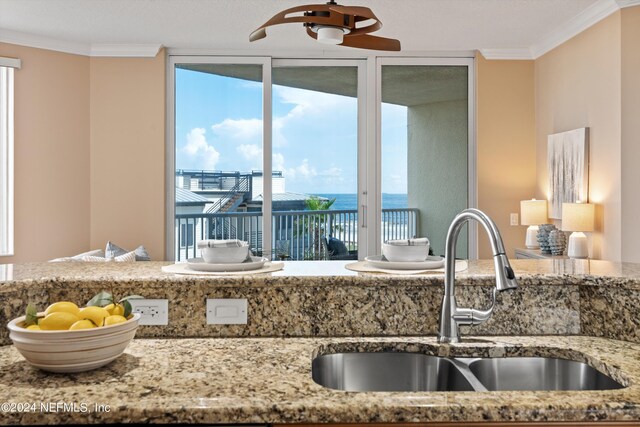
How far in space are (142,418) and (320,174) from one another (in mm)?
4418

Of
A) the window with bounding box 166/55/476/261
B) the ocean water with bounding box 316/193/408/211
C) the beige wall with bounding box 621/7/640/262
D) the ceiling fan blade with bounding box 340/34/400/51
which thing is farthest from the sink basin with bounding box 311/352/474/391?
the ocean water with bounding box 316/193/408/211

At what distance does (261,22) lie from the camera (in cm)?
436

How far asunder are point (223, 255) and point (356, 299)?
1.27ft

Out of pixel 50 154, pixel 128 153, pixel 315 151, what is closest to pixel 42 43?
pixel 50 154

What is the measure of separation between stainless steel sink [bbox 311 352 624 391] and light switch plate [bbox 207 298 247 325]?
237 millimetres

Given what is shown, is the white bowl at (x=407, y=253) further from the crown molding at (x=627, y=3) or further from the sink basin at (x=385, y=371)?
the crown molding at (x=627, y=3)

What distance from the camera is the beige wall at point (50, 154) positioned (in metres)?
4.73

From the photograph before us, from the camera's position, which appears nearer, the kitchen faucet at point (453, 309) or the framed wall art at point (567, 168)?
the kitchen faucet at point (453, 309)

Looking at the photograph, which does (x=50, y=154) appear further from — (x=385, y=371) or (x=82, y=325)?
(x=385, y=371)

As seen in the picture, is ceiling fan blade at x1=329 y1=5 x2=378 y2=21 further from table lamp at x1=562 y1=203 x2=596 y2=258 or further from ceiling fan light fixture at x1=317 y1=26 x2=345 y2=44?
table lamp at x1=562 y1=203 x2=596 y2=258

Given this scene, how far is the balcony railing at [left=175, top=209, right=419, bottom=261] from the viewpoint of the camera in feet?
17.2

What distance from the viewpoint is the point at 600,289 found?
4.60 feet

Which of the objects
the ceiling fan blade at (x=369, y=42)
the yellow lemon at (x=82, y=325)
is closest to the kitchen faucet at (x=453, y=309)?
the yellow lemon at (x=82, y=325)

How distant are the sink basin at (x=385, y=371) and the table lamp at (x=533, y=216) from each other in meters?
3.64
